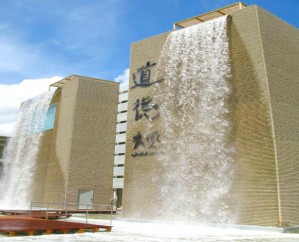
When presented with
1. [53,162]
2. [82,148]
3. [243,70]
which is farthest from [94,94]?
[243,70]

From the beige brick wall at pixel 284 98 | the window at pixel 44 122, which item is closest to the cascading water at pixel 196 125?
the beige brick wall at pixel 284 98

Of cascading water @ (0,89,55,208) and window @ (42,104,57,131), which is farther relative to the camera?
cascading water @ (0,89,55,208)

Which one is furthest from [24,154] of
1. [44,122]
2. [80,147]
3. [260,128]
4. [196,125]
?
[260,128]

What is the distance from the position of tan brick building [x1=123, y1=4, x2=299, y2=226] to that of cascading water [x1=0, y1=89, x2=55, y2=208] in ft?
42.1

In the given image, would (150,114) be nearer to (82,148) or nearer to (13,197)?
(82,148)

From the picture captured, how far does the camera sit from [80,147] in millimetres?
22953

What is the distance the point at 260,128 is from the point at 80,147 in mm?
13275

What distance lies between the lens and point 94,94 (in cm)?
2419

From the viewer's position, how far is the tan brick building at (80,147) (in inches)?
886

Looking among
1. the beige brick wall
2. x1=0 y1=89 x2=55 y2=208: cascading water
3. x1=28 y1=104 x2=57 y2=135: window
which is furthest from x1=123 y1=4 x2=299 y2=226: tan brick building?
x1=0 y1=89 x2=55 y2=208: cascading water

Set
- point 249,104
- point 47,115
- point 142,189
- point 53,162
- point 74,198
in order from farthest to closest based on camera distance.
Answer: point 47,115 → point 53,162 → point 74,198 → point 142,189 → point 249,104

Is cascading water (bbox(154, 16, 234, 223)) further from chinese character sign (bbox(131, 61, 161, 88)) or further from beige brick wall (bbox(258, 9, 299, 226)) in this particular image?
beige brick wall (bbox(258, 9, 299, 226))

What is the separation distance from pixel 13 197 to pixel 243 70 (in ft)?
66.3

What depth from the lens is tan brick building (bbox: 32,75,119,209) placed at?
22.5 metres
